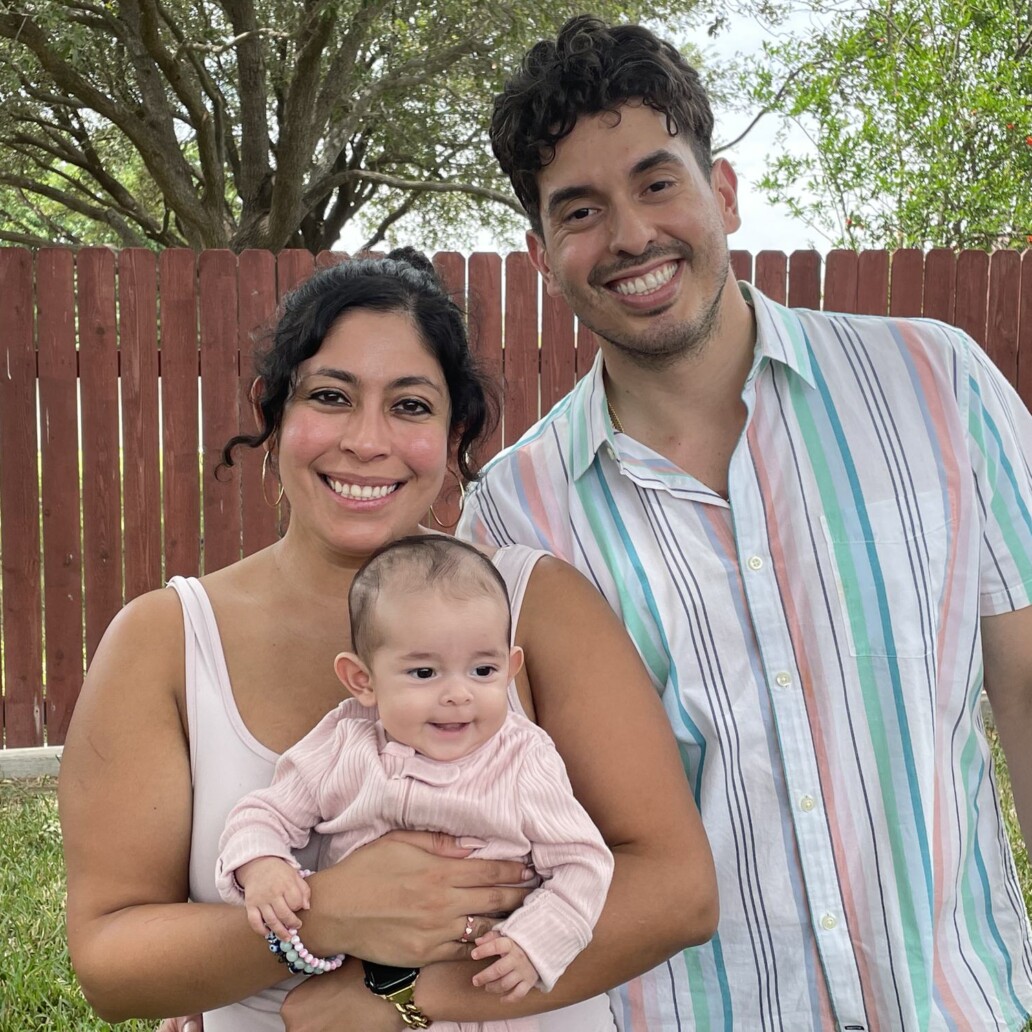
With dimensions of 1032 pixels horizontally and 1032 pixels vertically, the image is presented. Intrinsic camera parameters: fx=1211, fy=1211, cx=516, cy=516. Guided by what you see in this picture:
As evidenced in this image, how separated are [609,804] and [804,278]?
5.71 m

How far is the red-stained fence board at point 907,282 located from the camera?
7.39m

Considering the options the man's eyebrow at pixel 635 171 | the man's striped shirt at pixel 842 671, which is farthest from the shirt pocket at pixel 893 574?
the man's eyebrow at pixel 635 171

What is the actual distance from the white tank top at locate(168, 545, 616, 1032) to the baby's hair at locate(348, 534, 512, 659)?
160 mm

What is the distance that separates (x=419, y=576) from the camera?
207 cm

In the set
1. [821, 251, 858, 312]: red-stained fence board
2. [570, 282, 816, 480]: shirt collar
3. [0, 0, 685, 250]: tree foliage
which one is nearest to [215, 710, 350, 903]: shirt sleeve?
[570, 282, 816, 480]: shirt collar

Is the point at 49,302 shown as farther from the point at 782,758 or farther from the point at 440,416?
the point at 782,758

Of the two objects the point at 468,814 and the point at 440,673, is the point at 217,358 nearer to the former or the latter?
the point at 440,673

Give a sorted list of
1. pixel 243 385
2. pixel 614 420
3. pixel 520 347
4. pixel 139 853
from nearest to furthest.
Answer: pixel 139 853
pixel 614 420
pixel 243 385
pixel 520 347

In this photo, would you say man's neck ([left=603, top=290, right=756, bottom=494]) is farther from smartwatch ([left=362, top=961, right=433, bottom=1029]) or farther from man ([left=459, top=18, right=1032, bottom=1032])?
smartwatch ([left=362, top=961, right=433, bottom=1029])

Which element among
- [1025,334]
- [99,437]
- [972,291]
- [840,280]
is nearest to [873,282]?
[840,280]

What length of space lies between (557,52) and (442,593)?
4.51ft

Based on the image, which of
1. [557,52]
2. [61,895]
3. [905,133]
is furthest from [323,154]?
[557,52]

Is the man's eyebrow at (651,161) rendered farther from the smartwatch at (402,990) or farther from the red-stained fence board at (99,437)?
the red-stained fence board at (99,437)

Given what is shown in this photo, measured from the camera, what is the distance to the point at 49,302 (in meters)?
6.68
